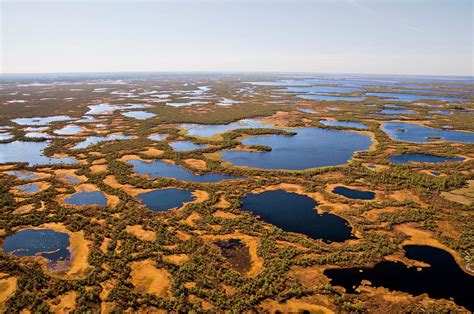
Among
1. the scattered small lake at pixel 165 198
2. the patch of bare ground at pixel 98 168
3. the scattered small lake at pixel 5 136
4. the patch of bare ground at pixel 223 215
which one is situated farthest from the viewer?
the scattered small lake at pixel 5 136

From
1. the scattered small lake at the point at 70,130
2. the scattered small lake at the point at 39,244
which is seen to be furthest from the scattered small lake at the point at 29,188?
the scattered small lake at the point at 70,130

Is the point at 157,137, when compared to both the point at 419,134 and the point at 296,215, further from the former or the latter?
the point at 419,134

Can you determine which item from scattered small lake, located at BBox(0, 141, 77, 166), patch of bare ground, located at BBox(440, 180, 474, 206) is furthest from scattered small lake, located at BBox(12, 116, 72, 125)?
patch of bare ground, located at BBox(440, 180, 474, 206)

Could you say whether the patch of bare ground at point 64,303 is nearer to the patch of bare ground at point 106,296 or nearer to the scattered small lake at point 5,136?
the patch of bare ground at point 106,296

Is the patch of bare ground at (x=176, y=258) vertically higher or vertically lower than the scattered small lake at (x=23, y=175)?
lower

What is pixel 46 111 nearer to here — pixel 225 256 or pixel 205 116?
pixel 205 116

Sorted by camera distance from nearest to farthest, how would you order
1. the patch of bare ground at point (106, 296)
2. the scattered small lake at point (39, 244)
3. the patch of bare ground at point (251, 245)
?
the patch of bare ground at point (106, 296), the patch of bare ground at point (251, 245), the scattered small lake at point (39, 244)

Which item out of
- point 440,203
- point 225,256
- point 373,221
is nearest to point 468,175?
point 440,203
